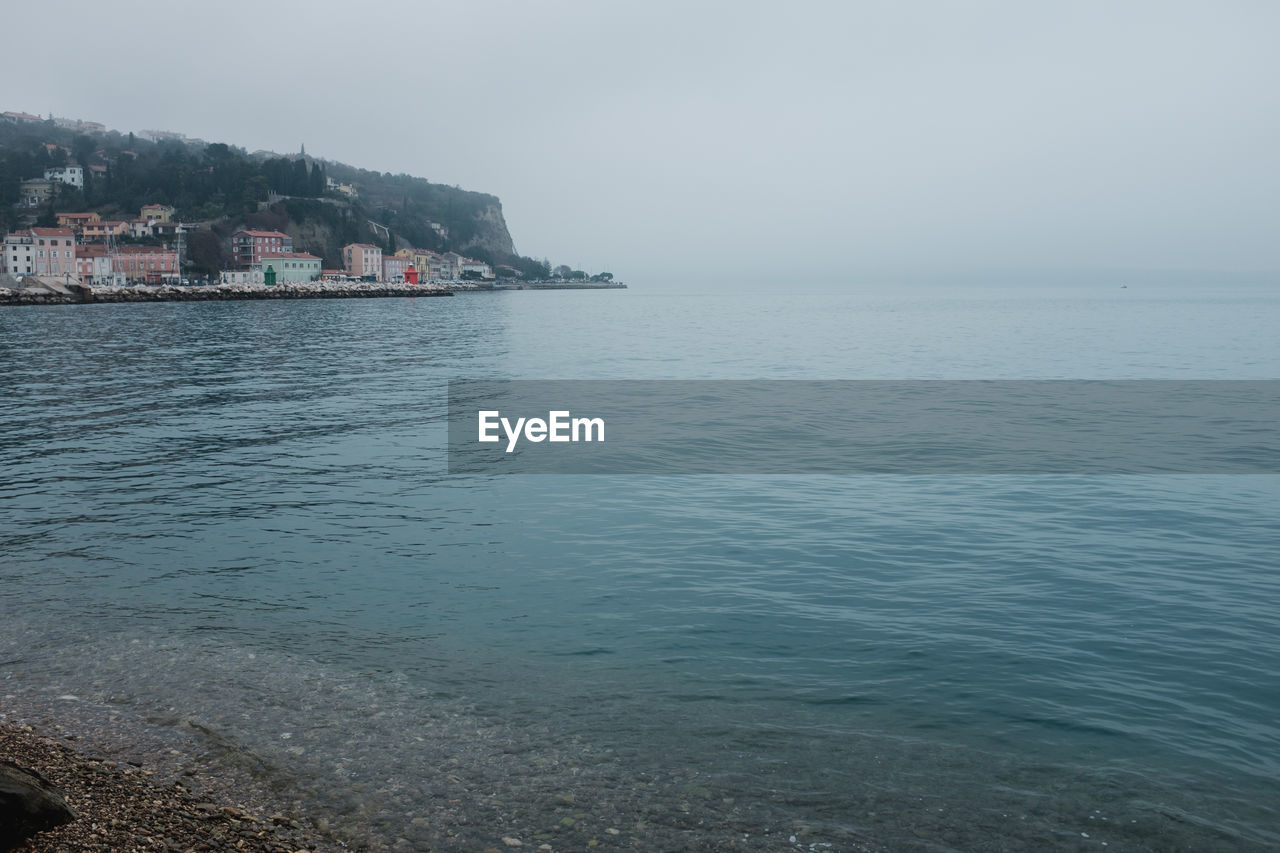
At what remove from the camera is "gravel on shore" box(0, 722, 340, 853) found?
5398mm

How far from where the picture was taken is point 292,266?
7377 inches

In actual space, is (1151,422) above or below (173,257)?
below

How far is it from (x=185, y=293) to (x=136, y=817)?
140889 mm

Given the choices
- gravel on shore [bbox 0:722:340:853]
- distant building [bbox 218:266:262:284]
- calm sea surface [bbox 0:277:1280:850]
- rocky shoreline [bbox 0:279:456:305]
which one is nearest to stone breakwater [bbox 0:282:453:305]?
rocky shoreline [bbox 0:279:456:305]

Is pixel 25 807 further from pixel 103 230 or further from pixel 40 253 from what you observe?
pixel 103 230

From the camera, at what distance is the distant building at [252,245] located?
18288 centimetres

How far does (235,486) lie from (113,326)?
60750mm

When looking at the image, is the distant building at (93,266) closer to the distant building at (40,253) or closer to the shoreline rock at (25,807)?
the distant building at (40,253)

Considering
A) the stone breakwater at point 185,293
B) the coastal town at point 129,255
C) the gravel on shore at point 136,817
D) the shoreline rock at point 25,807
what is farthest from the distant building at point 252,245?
the shoreline rock at point 25,807

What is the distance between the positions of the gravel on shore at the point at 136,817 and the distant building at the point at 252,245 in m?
193

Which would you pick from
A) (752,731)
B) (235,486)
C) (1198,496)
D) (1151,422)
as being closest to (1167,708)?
(752,731)

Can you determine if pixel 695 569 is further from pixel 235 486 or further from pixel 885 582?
pixel 235 486

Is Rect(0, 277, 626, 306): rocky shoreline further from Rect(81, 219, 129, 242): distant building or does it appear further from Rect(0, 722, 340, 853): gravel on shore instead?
Rect(0, 722, 340, 853): gravel on shore

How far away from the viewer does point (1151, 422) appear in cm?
2600
